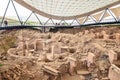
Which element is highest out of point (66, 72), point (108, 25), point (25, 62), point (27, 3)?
point (27, 3)

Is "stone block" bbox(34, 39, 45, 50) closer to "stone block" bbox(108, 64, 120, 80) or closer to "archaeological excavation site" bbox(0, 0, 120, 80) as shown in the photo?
"archaeological excavation site" bbox(0, 0, 120, 80)

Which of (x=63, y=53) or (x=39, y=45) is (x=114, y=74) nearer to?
(x=63, y=53)

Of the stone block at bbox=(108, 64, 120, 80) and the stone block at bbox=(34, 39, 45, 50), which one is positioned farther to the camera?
the stone block at bbox=(34, 39, 45, 50)

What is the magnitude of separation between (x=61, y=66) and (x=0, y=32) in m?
19.3

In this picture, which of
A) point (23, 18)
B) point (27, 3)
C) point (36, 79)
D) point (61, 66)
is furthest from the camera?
point (23, 18)

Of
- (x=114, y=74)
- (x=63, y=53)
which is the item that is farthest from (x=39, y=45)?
(x=114, y=74)

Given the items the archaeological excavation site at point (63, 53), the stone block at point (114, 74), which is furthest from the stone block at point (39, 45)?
the stone block at point (114, 74)

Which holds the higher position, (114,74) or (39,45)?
(39,45)

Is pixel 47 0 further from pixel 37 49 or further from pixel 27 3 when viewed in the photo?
pixel 37 49

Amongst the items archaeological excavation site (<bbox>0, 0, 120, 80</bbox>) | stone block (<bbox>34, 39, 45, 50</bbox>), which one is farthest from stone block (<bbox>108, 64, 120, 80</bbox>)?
stone block (<bbox>34, 39, 45, 50</bbox>)

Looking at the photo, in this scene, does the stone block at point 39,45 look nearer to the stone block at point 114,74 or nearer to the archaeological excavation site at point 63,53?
the archaeological excavation site at point 63,53

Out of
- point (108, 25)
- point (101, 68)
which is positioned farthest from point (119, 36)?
point (101, 68)

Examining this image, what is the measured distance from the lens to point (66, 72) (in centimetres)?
1469

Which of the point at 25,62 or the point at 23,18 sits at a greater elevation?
the point at 23,18
